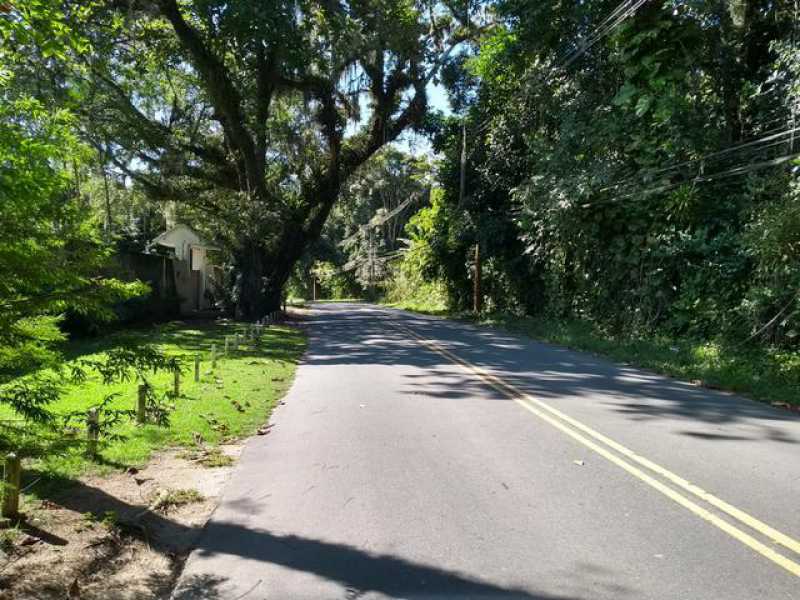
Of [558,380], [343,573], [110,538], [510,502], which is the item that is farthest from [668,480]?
[558,380]

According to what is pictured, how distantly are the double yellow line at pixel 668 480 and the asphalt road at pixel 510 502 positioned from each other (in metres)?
0.02

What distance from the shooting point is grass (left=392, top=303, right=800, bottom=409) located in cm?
1184

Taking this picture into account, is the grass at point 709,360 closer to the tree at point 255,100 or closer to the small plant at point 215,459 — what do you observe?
the small plant at point 215,459

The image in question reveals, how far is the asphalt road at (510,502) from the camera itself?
4145 millimetres

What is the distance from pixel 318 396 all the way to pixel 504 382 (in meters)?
3.31

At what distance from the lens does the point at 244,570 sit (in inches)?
171

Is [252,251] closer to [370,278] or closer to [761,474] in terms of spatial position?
[761,474]

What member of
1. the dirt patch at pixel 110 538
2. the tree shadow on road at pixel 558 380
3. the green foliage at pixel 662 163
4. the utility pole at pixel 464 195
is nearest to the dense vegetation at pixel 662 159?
the green foliage at pixel 662 163

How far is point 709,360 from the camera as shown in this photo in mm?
14102

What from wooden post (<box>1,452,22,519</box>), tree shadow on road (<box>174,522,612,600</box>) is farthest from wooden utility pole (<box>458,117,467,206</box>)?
wooden post (<box>1,452,22,519</box>)

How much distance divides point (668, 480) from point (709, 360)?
354 inches

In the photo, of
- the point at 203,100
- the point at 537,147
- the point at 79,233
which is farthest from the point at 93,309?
the point at 203,100

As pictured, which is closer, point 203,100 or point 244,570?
point 244,570

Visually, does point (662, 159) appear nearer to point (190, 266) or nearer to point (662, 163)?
point (662, 163)
